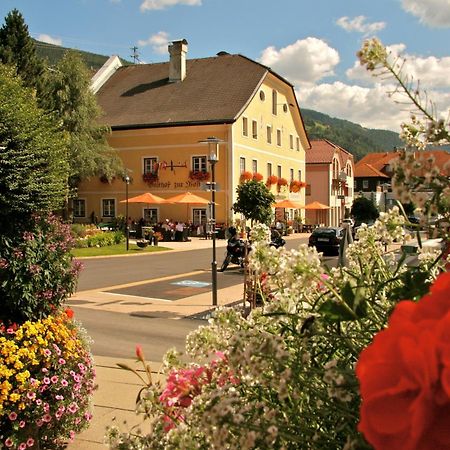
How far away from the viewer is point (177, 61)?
43.4 meters

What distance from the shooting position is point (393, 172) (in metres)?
1.03

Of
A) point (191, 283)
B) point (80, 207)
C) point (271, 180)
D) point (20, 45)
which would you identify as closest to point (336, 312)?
point (191, 283)

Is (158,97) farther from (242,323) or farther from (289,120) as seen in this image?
(242,323)

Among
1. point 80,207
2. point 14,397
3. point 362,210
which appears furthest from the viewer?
point 362,210

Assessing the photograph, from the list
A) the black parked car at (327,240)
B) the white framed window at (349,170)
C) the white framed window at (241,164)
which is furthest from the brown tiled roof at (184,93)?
the white framed window at (349,170)

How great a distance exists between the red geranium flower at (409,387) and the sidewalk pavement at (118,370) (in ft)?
4.06

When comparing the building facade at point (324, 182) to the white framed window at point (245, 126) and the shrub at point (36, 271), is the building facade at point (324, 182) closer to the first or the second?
the white framed window at point (245, 126)

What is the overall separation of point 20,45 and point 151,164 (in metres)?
13.0

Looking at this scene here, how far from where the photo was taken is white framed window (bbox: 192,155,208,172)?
3884 cm

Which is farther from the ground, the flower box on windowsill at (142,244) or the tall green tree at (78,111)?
the tall green tree at (78,111)

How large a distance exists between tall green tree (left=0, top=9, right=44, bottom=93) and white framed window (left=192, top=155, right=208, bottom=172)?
39.5ft

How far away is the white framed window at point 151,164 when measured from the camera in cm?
4019

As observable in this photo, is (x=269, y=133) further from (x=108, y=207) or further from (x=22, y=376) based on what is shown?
(x=22, y=376)

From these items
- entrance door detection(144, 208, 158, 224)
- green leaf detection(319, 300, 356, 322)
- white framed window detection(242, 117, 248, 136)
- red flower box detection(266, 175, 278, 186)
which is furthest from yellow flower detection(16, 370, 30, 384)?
red flower box detection(266, 175, 278, 186)
